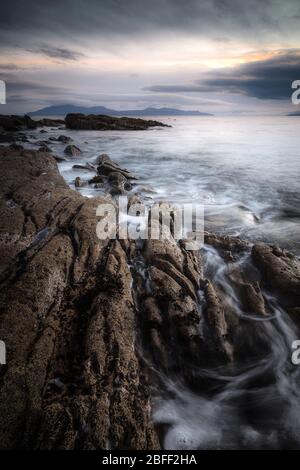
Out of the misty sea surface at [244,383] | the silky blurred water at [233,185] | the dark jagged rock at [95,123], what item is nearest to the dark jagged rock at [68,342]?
the misty sea surface at [244,383]

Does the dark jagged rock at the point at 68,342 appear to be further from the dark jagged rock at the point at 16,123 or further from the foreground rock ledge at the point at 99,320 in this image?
the dark jagged rock at the point at 16,123

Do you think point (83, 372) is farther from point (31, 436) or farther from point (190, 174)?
point (190, 174)

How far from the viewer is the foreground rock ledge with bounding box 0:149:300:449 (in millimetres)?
2777

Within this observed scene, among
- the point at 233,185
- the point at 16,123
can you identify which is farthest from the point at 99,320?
the point at 16,123

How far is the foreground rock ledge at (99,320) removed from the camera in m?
2.78

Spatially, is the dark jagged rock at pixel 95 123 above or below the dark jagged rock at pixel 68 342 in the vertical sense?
above

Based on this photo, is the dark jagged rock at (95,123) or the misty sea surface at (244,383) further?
the dark jagged rock at (95,123)

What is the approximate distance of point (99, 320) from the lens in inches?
146

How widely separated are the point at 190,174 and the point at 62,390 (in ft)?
48.6

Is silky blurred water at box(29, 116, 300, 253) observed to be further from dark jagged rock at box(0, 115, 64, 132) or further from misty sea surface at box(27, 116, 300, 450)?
dark jagged rock at box(0, 115, 64, 132)

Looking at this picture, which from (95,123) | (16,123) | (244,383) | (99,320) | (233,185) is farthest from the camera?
(95,123)

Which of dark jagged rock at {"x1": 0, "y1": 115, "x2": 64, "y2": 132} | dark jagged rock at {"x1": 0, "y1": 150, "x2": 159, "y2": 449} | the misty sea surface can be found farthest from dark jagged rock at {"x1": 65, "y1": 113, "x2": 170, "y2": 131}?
dark jagged rock at {"x1": 0, "y1": 150, "x2": 159, "y2": 449}

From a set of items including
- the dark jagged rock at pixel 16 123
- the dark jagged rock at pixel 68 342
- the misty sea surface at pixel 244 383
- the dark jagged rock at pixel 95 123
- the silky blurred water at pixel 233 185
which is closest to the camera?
the dark jagged rock at pixel 68 342

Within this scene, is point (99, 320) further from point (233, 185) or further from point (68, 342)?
point (233, 185)
